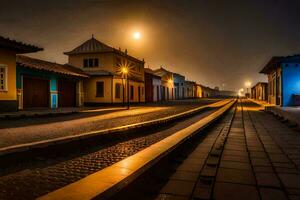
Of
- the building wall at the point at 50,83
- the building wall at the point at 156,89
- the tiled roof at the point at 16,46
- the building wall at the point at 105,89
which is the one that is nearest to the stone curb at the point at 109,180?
the tiled roof at the point at 16,46

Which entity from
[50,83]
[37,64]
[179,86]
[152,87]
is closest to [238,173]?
[37,64]

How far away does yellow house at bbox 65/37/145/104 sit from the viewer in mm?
29297

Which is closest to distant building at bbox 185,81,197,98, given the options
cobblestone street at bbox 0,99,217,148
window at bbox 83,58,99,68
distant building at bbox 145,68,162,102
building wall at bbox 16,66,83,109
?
distant building at bbox 145,68,162,102

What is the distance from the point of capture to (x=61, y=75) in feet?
75.3

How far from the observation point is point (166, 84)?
55.6 m

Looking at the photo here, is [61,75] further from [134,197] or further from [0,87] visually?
[134,197]

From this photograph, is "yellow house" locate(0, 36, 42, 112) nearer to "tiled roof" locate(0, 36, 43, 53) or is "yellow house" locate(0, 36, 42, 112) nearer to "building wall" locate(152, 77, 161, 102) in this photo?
"tiled roof" locate(0, 36, 43, 53)

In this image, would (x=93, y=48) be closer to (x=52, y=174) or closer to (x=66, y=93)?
(x=66, y=93)

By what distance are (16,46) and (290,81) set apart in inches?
842

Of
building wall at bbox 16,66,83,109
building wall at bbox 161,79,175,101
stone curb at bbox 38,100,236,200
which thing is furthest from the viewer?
building wall at bbox 161,79,175,101

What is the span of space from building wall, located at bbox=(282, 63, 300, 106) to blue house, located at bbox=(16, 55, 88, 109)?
18578 millimetres

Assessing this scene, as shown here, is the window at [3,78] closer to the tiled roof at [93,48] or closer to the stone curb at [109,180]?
the stone curb at [109,180]

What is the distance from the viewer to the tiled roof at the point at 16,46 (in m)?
14.7

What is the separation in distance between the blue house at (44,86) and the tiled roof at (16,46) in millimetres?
1322
